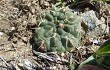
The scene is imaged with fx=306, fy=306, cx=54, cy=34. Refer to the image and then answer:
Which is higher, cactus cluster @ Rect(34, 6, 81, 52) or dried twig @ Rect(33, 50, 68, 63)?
cactus cluster @ Rect(34, 6, 81, 52)

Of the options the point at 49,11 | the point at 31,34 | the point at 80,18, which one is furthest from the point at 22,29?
the point at 80,18

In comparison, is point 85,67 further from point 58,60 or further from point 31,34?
point 31,34

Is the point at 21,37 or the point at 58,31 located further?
the point at 21,37

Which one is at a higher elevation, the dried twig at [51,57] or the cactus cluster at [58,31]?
the cactus cluster at [58,31]

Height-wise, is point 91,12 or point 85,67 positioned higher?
point 91,12

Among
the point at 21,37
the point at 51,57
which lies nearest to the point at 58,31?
the point at 51,57

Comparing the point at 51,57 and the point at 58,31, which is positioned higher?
the point at 58,31

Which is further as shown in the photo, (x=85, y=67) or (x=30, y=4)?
(x=30, y=4)

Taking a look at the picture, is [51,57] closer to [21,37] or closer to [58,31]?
[58,31]
